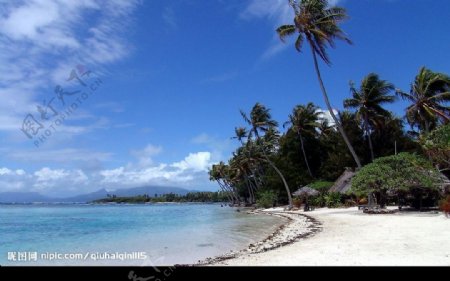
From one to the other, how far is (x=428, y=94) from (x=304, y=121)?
16.7 meters

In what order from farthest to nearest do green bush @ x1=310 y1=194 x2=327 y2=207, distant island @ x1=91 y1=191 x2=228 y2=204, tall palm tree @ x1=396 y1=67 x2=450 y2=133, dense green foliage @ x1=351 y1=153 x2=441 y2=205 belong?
1. distant island @ x1=91 y1=191 x2=228 y2=204
2. green bush @ x1=310 y1=194 x2=327 y2=207
3. tall palm tree @ x1=396 y1=67 x2=450 y2=133
4. dense green foliage @ x1=351 y1=153 x2=441 y2=205

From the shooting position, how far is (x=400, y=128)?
40.2 meters

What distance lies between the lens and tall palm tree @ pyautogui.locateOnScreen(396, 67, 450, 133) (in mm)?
28938

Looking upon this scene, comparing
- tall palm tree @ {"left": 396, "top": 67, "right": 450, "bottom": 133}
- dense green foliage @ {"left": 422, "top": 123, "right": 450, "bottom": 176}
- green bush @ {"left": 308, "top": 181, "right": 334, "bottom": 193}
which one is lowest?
green bush @ {"left": 308, "top": 181, "right": 334, "bottom": 193}

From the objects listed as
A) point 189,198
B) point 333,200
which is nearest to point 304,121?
point 333,200

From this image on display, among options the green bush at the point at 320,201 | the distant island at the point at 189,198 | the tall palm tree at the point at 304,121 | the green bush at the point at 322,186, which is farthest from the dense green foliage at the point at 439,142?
the distant island at the point at 189,198

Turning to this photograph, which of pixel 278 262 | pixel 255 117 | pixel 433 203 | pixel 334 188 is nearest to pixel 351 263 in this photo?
pixel 278 262

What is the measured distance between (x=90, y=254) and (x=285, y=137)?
1521 inches

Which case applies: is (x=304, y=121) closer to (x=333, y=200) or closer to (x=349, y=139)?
(x=349, y=139)

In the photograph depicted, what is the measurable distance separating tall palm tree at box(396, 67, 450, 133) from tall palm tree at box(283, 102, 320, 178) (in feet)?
48.8

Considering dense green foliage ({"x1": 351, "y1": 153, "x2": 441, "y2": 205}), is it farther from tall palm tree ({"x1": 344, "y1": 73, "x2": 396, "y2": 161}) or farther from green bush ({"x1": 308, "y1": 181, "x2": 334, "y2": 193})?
green bush ({"x1": 308, "y1": 181, "x2": 334, "y2": 193})

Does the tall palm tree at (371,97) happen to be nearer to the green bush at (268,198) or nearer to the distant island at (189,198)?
the green bush at (268,198)

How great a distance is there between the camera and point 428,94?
29.6m

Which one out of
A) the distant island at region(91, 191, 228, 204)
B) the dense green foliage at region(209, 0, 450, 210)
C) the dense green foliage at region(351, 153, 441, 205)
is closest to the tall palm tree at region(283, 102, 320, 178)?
the dense green foliage at region(209, 0, 450, 210)
